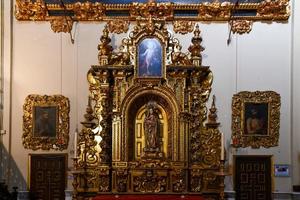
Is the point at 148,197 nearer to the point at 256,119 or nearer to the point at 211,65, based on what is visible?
the point at 256,119

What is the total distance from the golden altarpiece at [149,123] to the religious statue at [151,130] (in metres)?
0.02

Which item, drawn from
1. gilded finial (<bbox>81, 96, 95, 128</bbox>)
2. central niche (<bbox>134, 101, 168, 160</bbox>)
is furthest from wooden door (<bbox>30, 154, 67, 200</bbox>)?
central niche (<bbox>134, 101, 168, 160</bbox>)

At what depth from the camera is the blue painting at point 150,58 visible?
11.5 m

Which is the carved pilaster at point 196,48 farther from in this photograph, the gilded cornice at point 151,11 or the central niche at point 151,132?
the central niche at point 151,132

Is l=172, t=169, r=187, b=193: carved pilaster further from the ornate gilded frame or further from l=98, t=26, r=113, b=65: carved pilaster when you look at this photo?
the ornate gilded frame

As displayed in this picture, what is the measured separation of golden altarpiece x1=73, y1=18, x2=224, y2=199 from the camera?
36.9 feet

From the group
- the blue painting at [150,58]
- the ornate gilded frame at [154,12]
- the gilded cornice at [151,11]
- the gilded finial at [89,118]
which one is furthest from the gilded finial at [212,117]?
the gilded finial at [89,118]

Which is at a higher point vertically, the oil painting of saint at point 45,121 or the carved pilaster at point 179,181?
the oil painting of saint at point 45,121

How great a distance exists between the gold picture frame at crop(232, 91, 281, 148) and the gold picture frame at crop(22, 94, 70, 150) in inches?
163

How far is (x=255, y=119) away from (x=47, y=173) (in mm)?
5230

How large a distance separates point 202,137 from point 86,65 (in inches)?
131

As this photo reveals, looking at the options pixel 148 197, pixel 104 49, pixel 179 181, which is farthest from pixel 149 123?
pixel 104 49

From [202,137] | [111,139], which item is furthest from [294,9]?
[111,139]

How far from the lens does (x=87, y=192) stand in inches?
441
